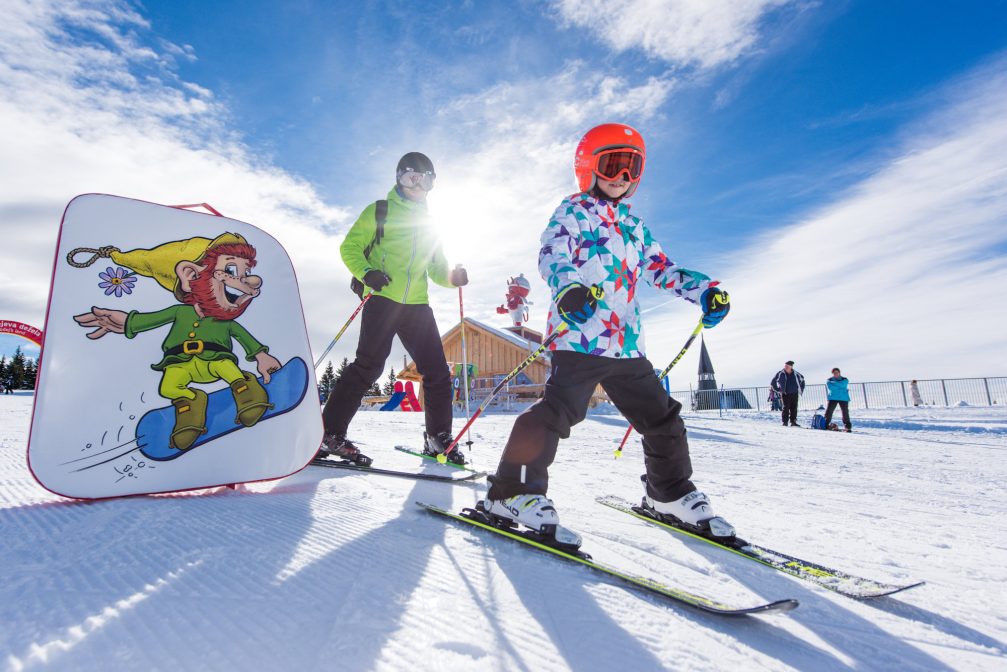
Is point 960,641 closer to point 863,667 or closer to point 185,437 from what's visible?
point 863,667

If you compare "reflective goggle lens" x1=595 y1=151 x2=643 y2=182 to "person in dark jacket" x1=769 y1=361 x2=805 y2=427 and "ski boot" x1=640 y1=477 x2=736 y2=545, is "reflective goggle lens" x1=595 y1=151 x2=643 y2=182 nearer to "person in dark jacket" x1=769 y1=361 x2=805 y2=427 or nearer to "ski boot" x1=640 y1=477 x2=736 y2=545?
"ski boot" x1=640 y1=477 x2=736 y2=545

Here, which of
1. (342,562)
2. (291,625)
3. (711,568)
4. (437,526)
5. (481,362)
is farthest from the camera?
(481,362)

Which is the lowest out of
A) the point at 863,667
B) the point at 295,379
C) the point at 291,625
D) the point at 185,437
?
the point at 863,667

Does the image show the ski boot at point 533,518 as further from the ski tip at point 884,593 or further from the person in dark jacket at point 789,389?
the person in dark jacket at point 789,389

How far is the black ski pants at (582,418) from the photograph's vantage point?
2.13m

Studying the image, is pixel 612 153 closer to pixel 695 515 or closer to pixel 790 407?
pixel 695 515

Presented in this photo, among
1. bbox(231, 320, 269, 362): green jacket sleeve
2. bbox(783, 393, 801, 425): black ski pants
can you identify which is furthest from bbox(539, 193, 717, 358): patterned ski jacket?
bbox(783, 393, 801, 425): black ski pants

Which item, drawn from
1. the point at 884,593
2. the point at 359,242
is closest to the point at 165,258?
the point at 359,242

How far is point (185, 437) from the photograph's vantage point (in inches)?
86.5

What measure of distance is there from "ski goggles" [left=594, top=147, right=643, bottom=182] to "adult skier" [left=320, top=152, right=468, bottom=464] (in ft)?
5.11

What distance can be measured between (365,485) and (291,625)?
1.60 metres

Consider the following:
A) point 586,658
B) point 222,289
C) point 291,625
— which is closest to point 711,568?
point 586,658

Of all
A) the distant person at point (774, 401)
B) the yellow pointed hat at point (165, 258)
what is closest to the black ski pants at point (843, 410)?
the distant person at point (774, 401)

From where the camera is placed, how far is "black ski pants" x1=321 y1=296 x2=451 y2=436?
353cm
